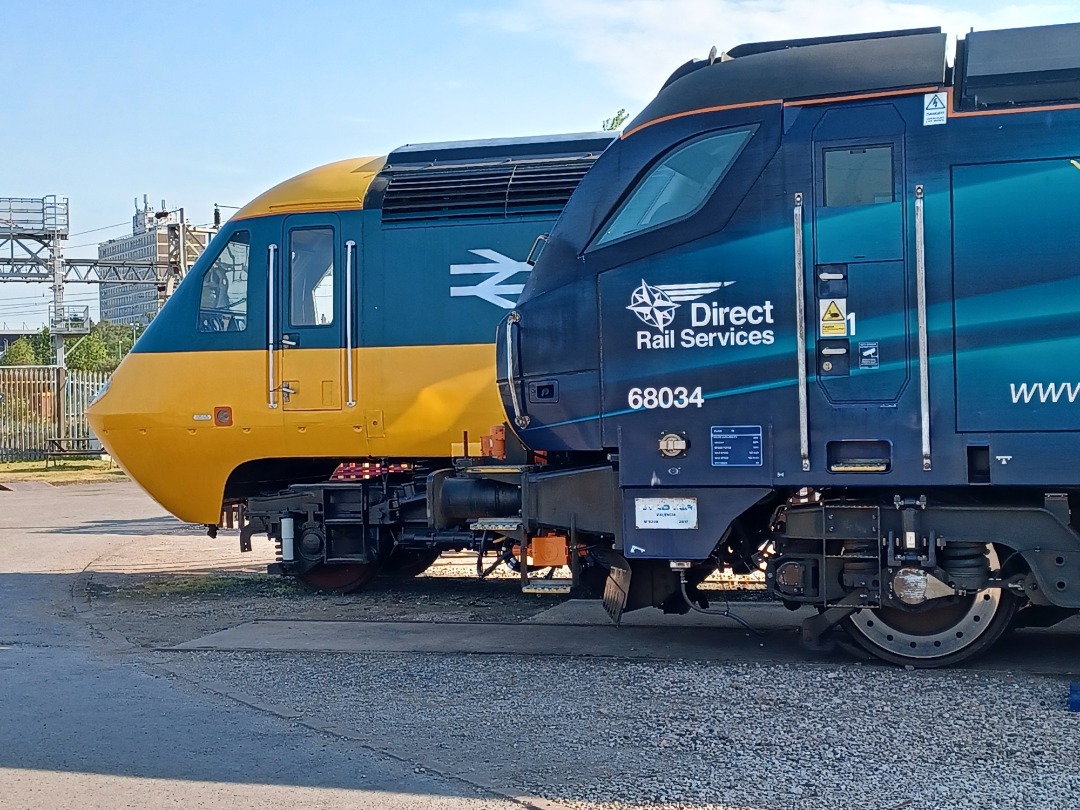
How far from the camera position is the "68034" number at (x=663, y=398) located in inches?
279

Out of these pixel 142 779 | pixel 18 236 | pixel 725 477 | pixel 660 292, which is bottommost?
pixel 142 779

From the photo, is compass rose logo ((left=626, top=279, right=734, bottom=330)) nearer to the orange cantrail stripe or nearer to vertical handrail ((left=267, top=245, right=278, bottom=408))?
the orange cantrail stripe

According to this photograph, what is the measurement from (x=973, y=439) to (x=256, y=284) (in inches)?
246

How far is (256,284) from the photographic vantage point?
1030 cm

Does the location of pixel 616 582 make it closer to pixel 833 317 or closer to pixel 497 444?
pixel 497 444

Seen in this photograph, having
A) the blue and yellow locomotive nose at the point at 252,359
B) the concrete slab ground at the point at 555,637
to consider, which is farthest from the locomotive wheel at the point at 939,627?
the blue and yellow locomotive nose at the point at 252,359

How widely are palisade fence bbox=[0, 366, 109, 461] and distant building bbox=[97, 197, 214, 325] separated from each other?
367 cm

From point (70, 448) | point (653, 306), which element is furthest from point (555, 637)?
point (70, 448)

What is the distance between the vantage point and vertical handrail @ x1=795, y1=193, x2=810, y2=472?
6.79 m

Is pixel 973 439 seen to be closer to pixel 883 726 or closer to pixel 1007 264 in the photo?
pixel 1007 264

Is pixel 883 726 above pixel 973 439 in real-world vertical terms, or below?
below

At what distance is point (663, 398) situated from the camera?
7.14 m

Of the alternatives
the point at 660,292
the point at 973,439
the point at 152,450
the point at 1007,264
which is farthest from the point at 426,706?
the point at 152,450

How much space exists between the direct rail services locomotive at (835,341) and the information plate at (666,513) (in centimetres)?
1
